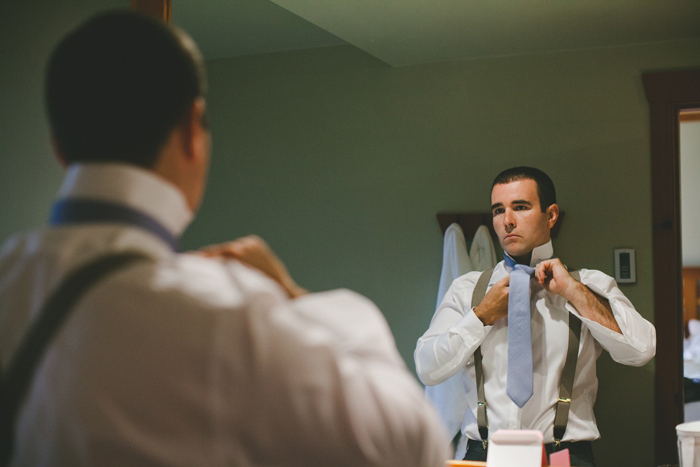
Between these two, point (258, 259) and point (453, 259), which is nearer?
point (258, 259)

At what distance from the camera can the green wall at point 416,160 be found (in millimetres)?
1488

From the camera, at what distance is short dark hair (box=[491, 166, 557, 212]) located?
1.52 meters

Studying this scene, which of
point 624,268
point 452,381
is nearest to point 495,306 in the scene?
point 452,381

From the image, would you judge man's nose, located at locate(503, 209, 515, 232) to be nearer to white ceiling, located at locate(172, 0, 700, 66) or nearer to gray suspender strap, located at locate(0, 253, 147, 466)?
white ceiling, located at locate(172, 0, 700, 66)

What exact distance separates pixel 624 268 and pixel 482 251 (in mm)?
321

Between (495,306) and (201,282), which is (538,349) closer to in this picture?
(495,306)

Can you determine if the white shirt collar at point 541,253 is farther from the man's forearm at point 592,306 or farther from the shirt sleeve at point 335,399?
the shirt sleeve at point 335,399

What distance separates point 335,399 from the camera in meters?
0.51

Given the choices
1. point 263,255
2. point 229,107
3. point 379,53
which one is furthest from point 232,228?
point 263,255

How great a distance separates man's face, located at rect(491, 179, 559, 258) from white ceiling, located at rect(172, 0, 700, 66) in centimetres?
33

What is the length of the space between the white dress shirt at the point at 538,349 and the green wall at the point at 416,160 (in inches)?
1.3

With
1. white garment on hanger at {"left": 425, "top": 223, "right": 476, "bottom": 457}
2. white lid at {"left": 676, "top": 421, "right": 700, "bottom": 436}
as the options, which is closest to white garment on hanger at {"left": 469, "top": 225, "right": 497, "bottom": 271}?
white garment on hanger at {"left": 425, "top": 223, "right": 476, "bottom": 457}

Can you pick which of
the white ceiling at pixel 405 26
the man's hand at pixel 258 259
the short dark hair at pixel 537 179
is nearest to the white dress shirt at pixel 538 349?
the short dark hair at pixel 537 179

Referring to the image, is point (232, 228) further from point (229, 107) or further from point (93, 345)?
point (93, 345)
